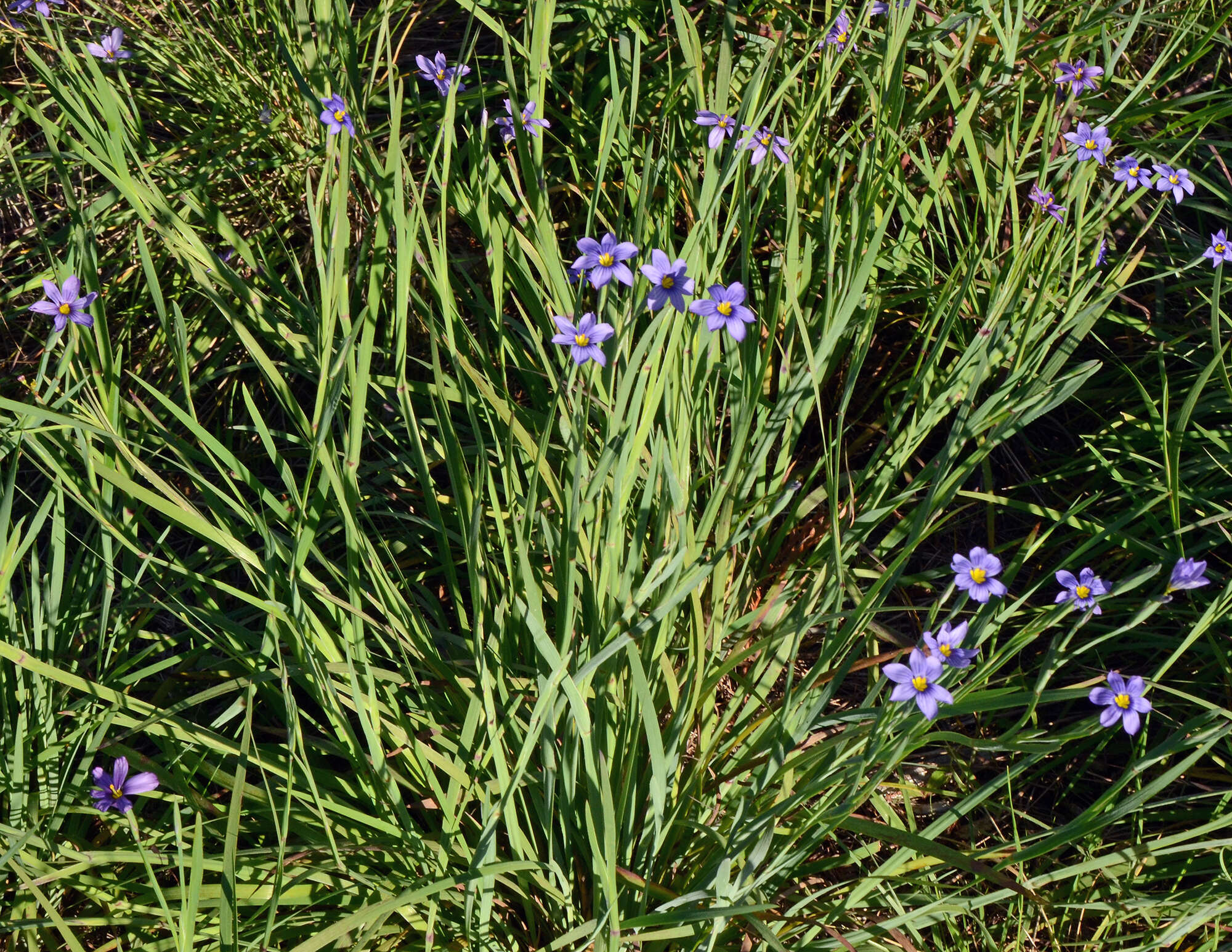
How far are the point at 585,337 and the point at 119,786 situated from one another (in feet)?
3.06

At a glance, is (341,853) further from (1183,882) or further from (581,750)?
(1183,882)

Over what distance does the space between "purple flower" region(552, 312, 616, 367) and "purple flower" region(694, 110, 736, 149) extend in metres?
0.50

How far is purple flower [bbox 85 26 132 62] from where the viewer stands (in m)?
2.09

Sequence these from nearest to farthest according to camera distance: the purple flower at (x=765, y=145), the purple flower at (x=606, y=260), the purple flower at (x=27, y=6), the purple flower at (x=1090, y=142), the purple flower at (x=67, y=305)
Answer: the purple flower at (x=606, y=260) < the purple flower at (x=67, y=305) < the purple flower at (x=765, y=145) < the purple flower at (x=1090, y=142) < the purple flower at (x=27, y=6)

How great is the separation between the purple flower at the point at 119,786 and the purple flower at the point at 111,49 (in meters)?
1.63

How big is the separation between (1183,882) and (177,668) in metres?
1.93

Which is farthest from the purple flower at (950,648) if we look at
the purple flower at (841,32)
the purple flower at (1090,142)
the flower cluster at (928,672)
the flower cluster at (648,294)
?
the purple flower at (841,32)

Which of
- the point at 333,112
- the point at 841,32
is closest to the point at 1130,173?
the point at 841,32

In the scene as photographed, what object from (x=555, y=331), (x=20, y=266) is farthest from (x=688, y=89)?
(x=20, y=266)

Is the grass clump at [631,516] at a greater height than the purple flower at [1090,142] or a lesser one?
lesser

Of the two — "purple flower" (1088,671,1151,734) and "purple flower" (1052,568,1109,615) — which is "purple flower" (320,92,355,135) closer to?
"purple flower" (1052,568,1109,615)

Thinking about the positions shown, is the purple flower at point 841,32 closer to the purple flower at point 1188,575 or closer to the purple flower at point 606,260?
the purple flower at point 606,260

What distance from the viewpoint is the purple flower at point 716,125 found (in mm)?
1549

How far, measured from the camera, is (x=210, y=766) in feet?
4.35
